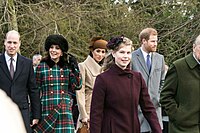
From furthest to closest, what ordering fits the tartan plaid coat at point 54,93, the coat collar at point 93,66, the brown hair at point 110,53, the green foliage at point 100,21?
the green foliage at point 100,21 → the coat collar at point 93,66 → the tartan plaid coat at point 54,93 → the brown hair at point 110,53

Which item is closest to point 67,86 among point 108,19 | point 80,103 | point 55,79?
point 55,79

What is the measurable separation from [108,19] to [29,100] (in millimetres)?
9265

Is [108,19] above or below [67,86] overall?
above

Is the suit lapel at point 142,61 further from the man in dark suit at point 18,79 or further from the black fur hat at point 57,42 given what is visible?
the man in dark suit at point 18,79

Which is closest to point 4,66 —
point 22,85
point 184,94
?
point 22,85

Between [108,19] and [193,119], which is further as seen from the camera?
[108,19]

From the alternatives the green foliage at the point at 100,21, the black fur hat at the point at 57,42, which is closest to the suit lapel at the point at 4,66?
the black fur hat at the point at 57,42

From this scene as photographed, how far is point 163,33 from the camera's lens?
14320 millimetres

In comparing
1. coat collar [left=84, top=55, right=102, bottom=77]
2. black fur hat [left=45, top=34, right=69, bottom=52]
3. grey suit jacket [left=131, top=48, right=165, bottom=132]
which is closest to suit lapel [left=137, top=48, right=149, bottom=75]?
grey suit jacket [left=131, top=48, right=165, bottom=132]

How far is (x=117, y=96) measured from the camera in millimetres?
4645

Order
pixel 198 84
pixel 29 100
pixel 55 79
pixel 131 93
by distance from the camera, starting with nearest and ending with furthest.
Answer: pixel 131 93
pixel 198 84
pixel 55 79
pixel 29 100

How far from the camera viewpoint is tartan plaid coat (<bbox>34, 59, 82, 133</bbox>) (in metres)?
6.12

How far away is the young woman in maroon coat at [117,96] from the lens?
4.66 m

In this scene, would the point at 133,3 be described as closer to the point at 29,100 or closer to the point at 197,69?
the point at 29,100
